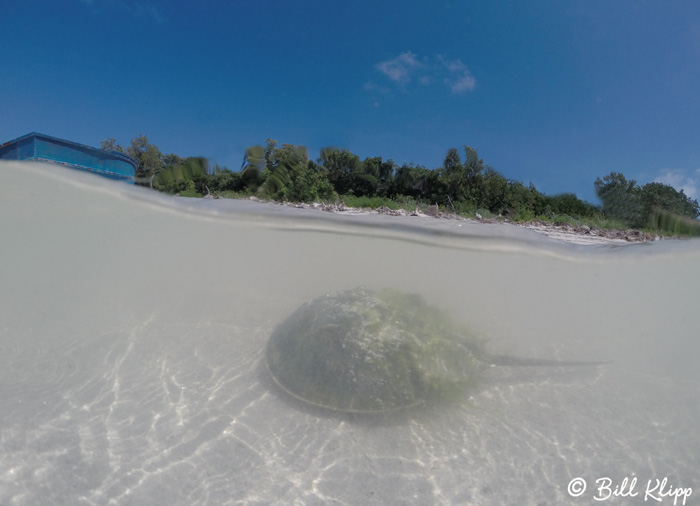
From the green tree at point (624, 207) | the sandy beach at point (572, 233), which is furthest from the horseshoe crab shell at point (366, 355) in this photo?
the green tree at point (624, 207)

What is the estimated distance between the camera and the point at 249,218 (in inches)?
326

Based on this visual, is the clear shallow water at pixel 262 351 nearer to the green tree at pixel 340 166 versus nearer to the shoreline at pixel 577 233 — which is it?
the shoreline at pixel 577 233

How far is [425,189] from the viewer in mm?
17500

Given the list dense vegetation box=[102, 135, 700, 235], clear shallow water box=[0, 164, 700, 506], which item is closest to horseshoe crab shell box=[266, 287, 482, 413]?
clear shallow water box=[0, 164, 700, 506]

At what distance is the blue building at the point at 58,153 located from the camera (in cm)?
841

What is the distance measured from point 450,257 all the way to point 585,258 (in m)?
2.70

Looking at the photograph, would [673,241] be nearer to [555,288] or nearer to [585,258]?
[585,258]

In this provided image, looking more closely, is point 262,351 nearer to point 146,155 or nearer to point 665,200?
point 665,200

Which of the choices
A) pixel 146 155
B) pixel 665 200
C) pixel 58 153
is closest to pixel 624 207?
pixel 665 200

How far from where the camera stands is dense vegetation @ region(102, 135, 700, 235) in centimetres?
1241

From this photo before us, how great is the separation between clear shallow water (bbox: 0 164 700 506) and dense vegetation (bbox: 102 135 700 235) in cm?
223

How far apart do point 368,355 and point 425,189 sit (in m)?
13.9

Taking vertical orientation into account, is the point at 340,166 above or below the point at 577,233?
above

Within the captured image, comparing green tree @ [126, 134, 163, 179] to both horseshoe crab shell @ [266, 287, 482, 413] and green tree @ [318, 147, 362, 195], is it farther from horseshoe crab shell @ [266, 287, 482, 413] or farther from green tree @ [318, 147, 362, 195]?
horseshoe crab shell @ [266, 287, 482, 413]
